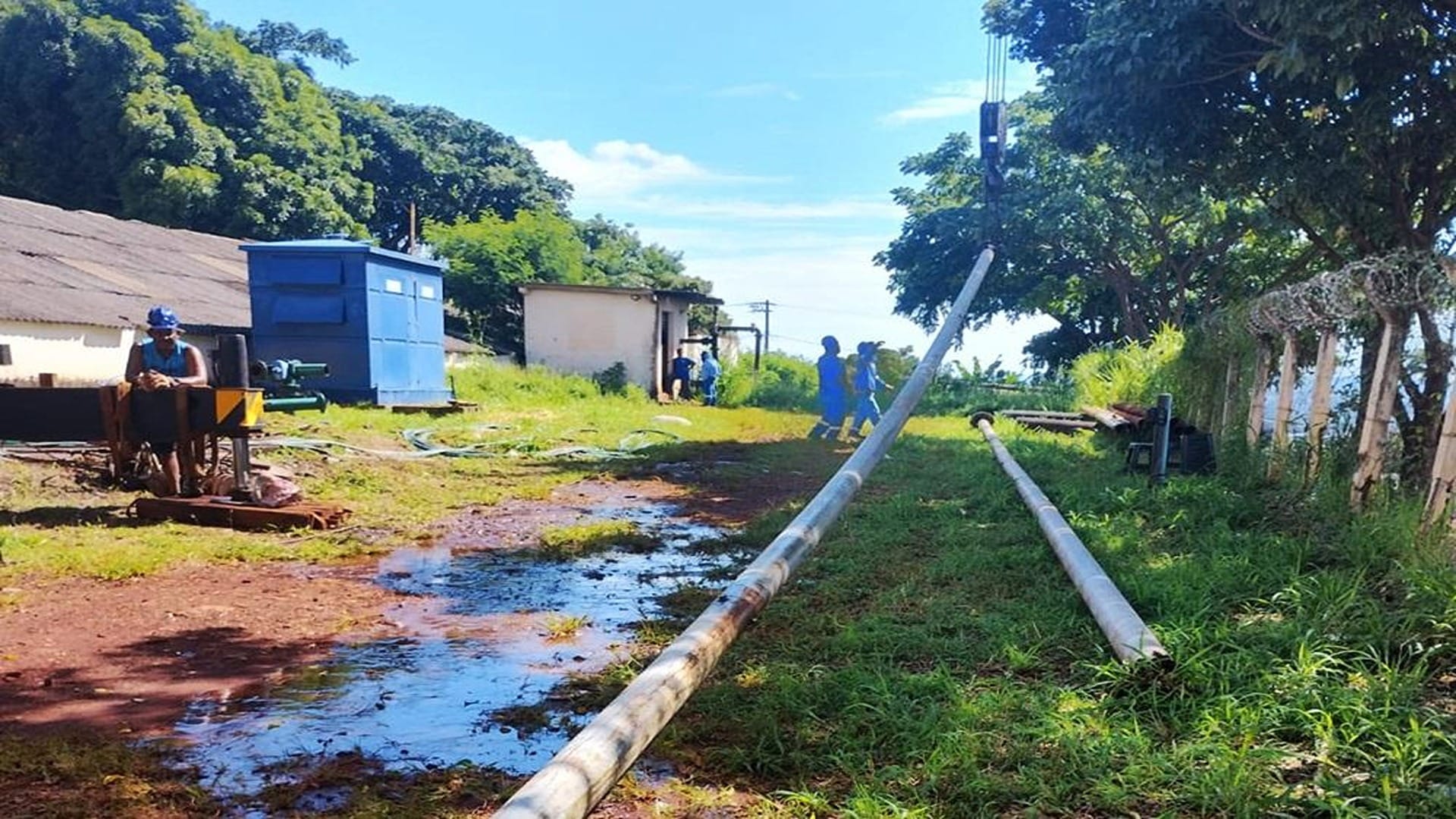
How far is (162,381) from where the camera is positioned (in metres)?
6.14

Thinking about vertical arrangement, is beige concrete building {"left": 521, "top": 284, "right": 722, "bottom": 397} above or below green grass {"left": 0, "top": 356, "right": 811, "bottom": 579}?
above

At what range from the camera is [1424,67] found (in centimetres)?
672

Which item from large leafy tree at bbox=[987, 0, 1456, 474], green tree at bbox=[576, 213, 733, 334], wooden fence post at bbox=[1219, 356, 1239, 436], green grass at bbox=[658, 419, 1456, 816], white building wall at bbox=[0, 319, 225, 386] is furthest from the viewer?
green tree at bbox=[576, 213, 733, 334]

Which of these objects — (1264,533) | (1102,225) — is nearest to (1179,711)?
(1264,533)

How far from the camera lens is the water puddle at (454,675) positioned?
3006 millimetres

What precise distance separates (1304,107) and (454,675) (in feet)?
27.6

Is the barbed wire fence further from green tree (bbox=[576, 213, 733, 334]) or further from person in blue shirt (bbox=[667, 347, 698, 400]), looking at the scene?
green tree (bbox=[576, 213, 733, 334])

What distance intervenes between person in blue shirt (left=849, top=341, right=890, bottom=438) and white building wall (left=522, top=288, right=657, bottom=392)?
28.8 ft

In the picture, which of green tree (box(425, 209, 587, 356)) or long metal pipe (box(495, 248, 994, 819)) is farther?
green tree (box(425, 209, 587, 356))

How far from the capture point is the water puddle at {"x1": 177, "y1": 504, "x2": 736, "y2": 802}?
301cm

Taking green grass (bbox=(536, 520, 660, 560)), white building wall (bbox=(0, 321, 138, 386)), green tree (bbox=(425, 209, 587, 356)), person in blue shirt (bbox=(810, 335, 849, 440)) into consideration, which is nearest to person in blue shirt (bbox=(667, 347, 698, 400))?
green tree (bbox=(425, 209, 587, 356))

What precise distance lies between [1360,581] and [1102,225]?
55.3ft

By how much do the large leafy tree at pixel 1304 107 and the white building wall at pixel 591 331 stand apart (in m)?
13.7

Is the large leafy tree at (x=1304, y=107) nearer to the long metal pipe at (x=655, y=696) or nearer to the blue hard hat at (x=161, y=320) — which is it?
the long metal pipe at (x=655, y=696)
